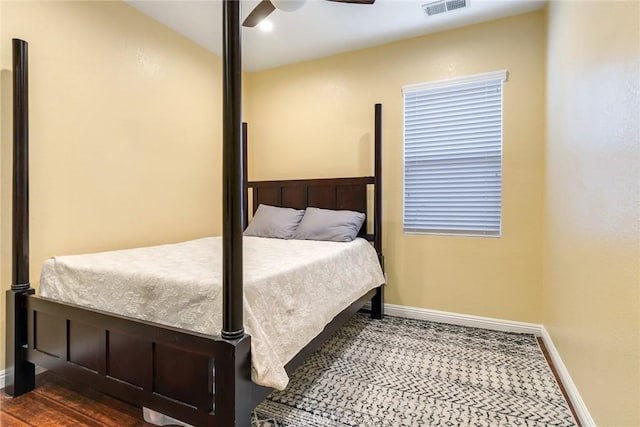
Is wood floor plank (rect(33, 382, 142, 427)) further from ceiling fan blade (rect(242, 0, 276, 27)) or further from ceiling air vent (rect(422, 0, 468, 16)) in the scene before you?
ceiling air vent (rect(422, 0, 468, 16))

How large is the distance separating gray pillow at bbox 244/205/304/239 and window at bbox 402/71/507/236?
112 cm

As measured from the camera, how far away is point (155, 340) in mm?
1367

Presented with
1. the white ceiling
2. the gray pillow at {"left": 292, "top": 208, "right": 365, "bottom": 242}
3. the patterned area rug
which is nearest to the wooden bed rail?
the patterned area rug

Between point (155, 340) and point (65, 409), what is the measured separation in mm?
885

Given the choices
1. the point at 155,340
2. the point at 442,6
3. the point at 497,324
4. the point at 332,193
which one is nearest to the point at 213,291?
the point at 155,340

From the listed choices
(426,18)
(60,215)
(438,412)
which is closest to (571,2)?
(426,18)

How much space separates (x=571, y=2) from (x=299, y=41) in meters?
2.20

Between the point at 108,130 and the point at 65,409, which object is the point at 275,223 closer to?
the point at 108,130

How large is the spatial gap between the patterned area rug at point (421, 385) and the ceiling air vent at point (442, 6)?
2731 mm

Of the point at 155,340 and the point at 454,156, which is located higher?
the point at 454,156

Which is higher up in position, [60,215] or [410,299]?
[60,215]

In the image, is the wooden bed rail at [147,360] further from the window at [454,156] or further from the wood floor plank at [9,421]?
the window at [454,156]

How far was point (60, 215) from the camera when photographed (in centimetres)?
217

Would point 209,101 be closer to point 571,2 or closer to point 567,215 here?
point 571,2
